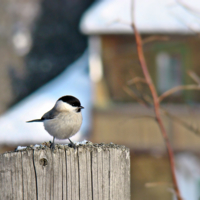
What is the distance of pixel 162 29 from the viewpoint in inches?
315

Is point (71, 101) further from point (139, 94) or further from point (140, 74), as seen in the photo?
point (140, 74)

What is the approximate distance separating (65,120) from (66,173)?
1.21m

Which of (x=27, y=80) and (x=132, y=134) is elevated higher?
(x=27, y=80)

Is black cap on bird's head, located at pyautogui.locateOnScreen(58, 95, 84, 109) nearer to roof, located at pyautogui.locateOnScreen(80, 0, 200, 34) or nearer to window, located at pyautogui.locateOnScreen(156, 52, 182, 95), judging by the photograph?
roof, located at pyautogui.locateOnScreen(80, 0, 200, 34)

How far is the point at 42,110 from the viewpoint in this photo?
11.2 m

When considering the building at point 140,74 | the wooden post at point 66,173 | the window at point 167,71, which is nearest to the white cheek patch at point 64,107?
the wooden post at point 66,173

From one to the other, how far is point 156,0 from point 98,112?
10.1 feet

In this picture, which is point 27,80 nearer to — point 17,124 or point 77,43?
point 77,43

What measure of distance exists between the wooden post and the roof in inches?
245

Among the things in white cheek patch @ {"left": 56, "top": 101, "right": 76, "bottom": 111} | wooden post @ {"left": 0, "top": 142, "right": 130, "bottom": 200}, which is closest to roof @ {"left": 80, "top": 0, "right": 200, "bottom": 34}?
white cheek patch @ {"left": 56, "top": 101, "right": 76, "bottom": 111}

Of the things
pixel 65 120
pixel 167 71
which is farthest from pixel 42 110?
pixel 65 120

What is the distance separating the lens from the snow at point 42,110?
32.0 feet

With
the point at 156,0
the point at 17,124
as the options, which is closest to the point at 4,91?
the point at 17,124

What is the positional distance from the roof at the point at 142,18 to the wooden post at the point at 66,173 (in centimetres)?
623
